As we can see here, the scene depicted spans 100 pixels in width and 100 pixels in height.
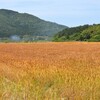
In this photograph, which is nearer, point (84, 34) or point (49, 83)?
point (49, 83)

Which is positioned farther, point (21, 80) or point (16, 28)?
point (16, 28)

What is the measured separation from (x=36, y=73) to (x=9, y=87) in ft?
4.97

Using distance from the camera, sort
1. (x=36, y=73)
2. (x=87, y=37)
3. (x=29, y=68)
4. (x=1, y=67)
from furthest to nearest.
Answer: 1. (x=87, y=37)
2. (x=1, y=67)
3. (x=29, y=68)
4. (x=36, y=73)

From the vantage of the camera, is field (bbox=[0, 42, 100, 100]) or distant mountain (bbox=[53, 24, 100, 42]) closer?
field (bbox=[0, 42, 100, 100])

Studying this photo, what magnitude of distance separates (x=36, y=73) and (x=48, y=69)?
1.43ft

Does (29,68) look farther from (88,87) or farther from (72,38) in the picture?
(72,38)

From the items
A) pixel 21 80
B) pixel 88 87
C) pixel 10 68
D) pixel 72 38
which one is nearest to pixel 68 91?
pixel 88 87

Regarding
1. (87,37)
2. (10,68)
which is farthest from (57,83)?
(87,37)

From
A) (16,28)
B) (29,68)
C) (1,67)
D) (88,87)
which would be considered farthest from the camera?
(16,28)

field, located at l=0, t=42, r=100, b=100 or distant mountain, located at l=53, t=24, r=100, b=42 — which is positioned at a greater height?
field, located at l=0, t=42, r=100, b=100

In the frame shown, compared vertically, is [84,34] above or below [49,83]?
below

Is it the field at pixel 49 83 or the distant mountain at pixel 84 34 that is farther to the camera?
the distant mountain at pixel 84 34

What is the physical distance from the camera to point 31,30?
19938cm

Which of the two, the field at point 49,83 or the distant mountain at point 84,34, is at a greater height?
the field at point 49,83
